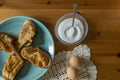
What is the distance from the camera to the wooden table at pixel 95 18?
4.49 feet

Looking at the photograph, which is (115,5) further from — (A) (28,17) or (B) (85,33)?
(A) (28,17)

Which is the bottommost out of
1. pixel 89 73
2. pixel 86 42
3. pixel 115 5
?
pixel 89 73

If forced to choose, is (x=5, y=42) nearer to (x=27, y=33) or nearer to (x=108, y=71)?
(x=27, y=33)

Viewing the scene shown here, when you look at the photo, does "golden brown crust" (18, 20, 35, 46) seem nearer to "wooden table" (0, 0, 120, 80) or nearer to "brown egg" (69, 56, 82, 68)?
"wooden table" (0, 0, 120, 80)

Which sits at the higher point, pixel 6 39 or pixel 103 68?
pixel 6 39

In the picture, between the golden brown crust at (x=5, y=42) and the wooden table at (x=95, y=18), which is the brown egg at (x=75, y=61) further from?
the golden brown crust at (x=5, y=42)

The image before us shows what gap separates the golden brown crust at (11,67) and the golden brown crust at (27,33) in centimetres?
6

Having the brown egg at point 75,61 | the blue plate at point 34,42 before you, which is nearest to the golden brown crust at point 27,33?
the blue plate at point 34,42

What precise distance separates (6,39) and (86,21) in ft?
0.95

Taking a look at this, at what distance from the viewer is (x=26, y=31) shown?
4.39 ft

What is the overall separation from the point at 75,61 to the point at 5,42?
0.83 feet

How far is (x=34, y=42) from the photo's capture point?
1.36 m

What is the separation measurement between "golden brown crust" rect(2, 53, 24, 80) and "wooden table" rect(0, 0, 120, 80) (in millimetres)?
143

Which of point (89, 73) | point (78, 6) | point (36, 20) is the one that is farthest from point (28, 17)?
point (89, 73)
